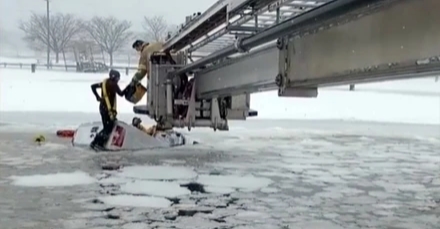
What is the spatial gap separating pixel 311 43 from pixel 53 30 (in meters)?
45.8

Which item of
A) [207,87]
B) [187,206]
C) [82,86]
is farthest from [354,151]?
[82,86]

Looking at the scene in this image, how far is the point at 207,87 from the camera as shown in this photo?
7.64 m

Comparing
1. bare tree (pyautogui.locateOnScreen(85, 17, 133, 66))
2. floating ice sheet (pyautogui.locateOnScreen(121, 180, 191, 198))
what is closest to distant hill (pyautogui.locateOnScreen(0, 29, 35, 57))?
bare tree (pyautogui.locateOnScreen(85, 17, 133, 66))

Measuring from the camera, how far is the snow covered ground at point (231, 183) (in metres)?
4.38

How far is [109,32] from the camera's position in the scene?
4762 cm

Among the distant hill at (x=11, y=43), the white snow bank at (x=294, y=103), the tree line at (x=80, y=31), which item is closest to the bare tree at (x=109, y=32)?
the tree line at (x=80, y=31)

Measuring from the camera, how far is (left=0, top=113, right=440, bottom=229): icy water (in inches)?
171

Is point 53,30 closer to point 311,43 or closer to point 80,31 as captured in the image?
point 80,31

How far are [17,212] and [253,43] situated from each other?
213 centimetres

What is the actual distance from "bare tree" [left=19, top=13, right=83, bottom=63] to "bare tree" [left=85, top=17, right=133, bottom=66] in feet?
4.29

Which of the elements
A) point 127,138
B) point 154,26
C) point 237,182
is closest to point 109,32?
point 154,26

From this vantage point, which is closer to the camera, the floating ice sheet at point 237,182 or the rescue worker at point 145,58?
the floating ice sheet at point 237,182

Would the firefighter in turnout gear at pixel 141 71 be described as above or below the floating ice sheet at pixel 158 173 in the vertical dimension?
above

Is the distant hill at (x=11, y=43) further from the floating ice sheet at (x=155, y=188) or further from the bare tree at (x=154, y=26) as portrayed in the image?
the floating ice sheet at (x=155, y=188)
